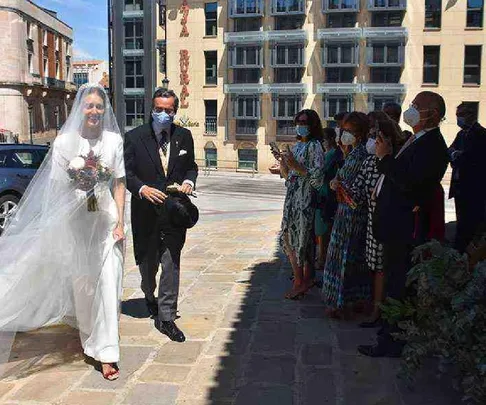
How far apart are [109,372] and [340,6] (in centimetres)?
3204

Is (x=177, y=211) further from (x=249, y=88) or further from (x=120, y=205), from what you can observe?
(x=249, y=88)

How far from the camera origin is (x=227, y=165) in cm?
3541

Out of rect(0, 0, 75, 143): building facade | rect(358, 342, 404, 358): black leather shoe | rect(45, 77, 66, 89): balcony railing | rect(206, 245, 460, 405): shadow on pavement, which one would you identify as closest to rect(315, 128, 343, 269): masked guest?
rect(206, 245, 460, 405): shadow on pavement

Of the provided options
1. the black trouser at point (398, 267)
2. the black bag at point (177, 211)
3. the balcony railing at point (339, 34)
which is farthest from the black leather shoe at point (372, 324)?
the balcony railing at point (339, 34)

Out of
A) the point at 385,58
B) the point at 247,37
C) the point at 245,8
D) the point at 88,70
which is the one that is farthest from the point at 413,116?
the point at 88,70

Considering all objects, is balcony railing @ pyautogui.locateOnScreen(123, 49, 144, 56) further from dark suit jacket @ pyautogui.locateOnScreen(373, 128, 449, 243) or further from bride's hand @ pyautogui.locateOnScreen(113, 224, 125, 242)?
dark suit jacket @ pyautogui.locateOnScreen(373, 128, 449, 243)

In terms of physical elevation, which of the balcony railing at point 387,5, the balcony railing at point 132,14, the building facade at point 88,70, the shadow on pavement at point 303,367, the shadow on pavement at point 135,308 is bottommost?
the shadow on pavement at point 135,308

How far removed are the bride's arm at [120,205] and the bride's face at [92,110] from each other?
448 millimetres

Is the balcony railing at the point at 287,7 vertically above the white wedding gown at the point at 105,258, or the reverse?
the balcony railing at the point at 287,7

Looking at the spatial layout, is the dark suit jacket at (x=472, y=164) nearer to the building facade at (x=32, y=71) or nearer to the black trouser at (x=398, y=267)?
the black trouser at (x=398, y=267)

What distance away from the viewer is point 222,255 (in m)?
7.79

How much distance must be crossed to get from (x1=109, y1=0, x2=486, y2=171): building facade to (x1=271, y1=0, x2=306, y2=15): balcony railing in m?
0.08

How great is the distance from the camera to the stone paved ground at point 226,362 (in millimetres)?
3436

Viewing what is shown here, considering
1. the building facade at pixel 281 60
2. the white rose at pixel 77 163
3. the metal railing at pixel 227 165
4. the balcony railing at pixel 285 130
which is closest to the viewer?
the white rose at pixel 77 163
